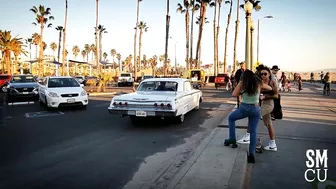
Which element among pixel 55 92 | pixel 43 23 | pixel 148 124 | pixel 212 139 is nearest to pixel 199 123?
pixel 148 124

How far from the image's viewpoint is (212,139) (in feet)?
20.3

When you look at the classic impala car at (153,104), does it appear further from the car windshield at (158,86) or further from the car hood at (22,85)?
the car hood at (22,85)

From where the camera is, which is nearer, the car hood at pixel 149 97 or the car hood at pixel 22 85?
the car hood at pixel 149 97

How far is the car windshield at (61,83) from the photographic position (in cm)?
1282

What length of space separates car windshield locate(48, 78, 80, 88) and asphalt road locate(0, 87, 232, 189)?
139 inches

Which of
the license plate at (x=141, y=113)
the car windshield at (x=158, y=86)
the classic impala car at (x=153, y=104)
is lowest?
the license plate at (x=141, y=113)

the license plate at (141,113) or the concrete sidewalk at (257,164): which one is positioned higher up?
the license plate at (141,113)

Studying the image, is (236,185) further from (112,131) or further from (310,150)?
(112,131)

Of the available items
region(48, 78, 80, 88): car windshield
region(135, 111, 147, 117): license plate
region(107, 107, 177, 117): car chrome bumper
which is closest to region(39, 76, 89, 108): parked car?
region(48, 78, 80, 88): car windshield

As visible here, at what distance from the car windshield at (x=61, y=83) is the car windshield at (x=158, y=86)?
5132mm

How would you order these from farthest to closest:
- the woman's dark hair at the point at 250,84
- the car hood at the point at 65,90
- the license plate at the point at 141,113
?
the car hood at the point at 65,90, the license plate at the point at 141,113, the woman's dark hair at the point at 250,84

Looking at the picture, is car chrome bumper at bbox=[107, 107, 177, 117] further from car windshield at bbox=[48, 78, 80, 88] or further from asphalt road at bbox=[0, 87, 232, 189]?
car windshield at bbox=[48, 78, 80, 88]

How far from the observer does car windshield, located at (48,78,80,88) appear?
42.1 feet

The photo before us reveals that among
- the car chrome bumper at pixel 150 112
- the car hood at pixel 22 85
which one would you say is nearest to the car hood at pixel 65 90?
the car chrome bumper at pixel 150 112
